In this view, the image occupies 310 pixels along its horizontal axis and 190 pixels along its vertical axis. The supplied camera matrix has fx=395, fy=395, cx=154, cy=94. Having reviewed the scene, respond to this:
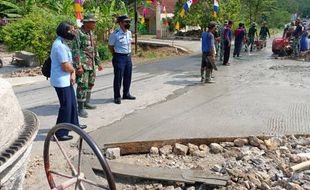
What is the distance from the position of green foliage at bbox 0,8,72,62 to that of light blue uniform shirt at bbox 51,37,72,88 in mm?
9321

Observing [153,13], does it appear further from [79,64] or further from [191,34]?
[79,64]

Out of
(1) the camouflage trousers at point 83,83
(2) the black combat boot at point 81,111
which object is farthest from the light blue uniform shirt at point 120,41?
(2) the black combat boot at point 81,111

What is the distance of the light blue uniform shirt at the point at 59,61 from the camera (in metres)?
5.47

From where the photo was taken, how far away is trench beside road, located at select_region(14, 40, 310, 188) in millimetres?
6328

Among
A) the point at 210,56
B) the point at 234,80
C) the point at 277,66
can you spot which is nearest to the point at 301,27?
the point at 277,66

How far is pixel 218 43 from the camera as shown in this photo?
14734mm

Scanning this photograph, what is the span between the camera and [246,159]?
16.9 feet

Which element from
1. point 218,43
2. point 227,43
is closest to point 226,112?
point 227,43

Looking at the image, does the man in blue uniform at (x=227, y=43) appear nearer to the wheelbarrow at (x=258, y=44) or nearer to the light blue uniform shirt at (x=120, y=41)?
the wheelbarrow at (x=258, y=44)

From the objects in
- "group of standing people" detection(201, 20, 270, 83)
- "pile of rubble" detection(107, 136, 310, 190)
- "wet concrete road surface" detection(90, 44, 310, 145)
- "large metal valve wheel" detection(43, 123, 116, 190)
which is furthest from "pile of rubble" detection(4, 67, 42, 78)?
"large metal valve wheel" detection(43, 123, 116, 190)

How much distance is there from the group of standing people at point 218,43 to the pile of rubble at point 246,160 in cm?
452

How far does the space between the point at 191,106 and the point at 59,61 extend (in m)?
3.41

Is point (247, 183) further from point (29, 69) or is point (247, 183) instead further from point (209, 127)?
point (29, 69)

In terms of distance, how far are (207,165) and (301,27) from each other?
1340 cm
